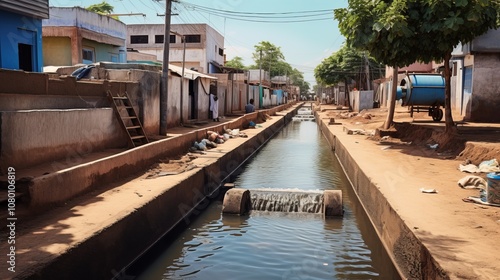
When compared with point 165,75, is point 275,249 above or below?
below

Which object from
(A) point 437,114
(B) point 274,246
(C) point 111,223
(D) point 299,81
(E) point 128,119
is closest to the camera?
(C) point 111,223

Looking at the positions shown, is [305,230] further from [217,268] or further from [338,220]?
[217,268]

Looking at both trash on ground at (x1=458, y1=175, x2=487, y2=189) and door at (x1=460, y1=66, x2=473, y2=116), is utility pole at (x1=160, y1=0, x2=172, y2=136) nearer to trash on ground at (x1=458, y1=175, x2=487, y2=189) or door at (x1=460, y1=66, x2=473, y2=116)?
trash on ground at (x1=458, y1=175, x2=487, y2=189)

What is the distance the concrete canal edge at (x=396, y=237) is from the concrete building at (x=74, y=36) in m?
17.4

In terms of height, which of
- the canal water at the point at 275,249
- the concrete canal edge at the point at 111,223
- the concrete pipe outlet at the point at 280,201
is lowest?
the canal water at the point at 275,249

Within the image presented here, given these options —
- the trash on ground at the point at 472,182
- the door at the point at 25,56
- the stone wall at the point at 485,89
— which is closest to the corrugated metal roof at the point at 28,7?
the door at the point at 25,56

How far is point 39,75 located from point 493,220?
30.5 ft

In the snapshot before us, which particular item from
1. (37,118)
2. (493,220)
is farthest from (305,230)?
(37,118)

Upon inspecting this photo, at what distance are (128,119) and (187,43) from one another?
116 ft

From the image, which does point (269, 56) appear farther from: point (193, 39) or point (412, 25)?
point (412, 25)

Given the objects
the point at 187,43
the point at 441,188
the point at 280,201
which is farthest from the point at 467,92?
the point at 187,43

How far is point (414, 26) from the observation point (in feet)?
42.8

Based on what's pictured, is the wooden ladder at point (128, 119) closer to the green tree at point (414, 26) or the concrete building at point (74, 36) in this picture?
the green tree at point (414, 26)

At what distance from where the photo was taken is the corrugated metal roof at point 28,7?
1352 cm
